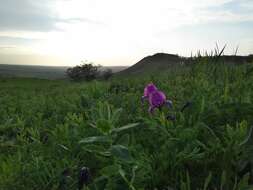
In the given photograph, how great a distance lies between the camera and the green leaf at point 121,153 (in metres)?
1.85

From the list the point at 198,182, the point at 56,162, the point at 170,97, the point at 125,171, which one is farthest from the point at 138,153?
the point at 170,97

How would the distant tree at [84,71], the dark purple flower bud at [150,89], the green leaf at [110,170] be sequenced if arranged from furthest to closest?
the distant tree at [84,71] < the dark purple flower bud at [150,89] < the green leaf at [110,170]

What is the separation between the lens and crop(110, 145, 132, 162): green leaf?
185 centimetres

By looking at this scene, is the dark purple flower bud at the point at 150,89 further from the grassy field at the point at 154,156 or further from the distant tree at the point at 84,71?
the distant tree at the point at 84,71

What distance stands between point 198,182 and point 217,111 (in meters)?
0.73

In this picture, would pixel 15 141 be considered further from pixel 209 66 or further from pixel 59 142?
pixel 209 66

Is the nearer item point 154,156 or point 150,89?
point 154,156

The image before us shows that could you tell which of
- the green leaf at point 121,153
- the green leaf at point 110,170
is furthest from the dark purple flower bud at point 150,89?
the green leaf at point 110,170

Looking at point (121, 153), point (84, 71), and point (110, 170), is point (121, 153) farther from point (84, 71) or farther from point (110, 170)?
point (84, 71)

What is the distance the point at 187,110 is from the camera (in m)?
2.69

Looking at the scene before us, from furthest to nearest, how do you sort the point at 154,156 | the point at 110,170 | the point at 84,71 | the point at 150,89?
the point at 84,71 < the point at 150,89 < the point at 154,156 < the point at 110,170

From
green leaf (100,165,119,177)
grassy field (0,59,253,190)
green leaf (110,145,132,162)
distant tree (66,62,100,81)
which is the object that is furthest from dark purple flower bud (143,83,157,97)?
distant tree (66,62,100,81)

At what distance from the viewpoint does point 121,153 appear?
6.13ft

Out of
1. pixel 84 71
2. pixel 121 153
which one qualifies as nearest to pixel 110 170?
pixel 121 153
